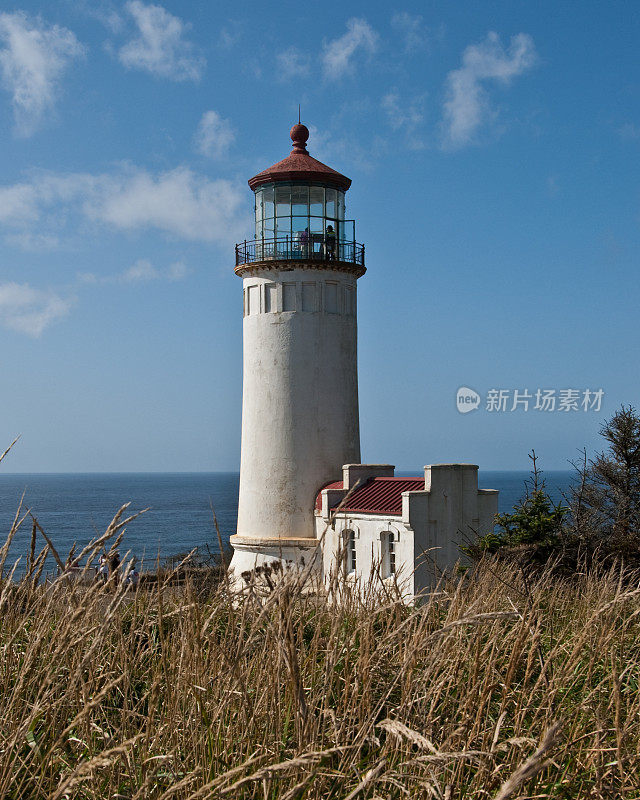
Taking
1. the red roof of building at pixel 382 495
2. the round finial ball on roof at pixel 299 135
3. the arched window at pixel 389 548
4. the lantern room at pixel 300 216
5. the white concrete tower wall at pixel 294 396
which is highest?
the round finial ball on roof at pixel 299 135

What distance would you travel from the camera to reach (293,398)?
18516 mm

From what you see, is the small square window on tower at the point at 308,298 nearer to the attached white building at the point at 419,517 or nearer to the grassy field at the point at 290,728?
the attached white building at the point at 419,517

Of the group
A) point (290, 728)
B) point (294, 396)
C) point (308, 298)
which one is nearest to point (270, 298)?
point (308, 298)

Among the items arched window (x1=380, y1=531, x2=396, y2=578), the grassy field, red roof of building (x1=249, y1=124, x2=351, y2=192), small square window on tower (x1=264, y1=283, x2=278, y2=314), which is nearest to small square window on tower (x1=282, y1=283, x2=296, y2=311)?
small square window on tower (x1=264, y1=283, x2=278, y2=314)

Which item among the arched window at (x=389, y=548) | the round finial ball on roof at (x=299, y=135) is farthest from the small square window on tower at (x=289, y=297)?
the arched window at (x=389, y=548)

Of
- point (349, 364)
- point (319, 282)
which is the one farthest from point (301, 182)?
point (349, 364)

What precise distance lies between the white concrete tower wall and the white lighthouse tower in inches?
Result: 0.9

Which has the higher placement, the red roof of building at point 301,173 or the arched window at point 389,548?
the red roof of building at point 301,173

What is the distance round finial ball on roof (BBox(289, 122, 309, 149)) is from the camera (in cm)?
2027

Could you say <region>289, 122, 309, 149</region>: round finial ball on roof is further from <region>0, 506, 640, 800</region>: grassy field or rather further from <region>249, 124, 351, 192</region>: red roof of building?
<region>0, 506, 640, 800</region>: grassy field

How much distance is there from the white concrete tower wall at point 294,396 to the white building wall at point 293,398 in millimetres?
22

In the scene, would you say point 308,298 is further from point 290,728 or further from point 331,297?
point 290,728

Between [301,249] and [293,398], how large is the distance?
3.40 meters

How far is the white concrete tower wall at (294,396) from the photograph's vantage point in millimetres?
18453
